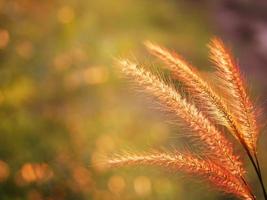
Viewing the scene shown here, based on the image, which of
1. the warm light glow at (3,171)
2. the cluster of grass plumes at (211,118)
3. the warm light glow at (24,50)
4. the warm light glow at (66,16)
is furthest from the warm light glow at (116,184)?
the cluster of grass plumes at (211,118)

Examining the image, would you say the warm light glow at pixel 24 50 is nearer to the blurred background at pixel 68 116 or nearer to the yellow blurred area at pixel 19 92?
the blurred background at pixel 68 116

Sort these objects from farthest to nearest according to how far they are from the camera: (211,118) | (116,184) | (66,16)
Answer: (66,16) → (116,184) → (211,118)

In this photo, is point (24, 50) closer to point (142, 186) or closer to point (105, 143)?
point (105, 143)

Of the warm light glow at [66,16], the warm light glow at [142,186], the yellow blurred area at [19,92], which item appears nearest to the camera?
the yellow blurred area at [19,92]

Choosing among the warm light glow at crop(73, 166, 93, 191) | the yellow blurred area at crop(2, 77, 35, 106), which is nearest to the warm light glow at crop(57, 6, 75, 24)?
the yellow blurred area at crop(2, 77, 35, 106)

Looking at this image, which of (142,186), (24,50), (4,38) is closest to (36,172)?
(142,186)

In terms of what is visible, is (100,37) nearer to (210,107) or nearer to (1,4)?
(1,4)

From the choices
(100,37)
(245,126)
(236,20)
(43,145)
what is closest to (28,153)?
(43,145)

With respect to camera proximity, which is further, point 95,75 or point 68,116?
point 95,75
